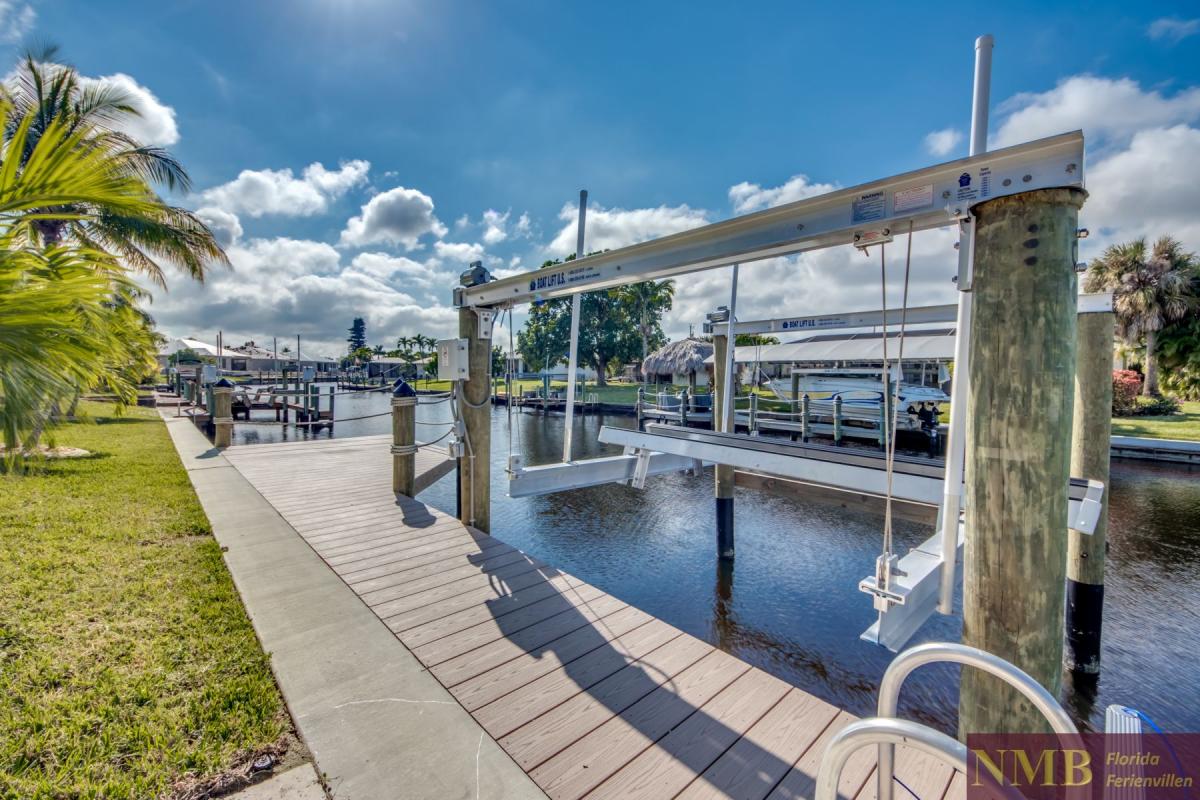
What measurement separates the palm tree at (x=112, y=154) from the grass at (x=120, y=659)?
6.73 m

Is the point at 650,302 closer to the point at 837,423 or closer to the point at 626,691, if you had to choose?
the point at 837,423

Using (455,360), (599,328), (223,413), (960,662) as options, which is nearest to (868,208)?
(960,662)

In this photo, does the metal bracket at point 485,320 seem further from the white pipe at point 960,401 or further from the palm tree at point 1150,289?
the palm tree at point 1150,289

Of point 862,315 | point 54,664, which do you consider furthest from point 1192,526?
point 54,664

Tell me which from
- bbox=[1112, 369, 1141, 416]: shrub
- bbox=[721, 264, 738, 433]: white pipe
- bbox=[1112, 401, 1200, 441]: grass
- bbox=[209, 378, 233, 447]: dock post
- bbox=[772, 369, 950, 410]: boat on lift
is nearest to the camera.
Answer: bbox=[721, 264, 738, 433]: white pipe

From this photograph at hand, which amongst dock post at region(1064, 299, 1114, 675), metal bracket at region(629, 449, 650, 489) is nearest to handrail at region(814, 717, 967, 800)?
metal bracket at region(629, 449, 650, 489)

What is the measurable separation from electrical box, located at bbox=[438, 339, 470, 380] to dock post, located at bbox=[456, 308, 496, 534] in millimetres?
45

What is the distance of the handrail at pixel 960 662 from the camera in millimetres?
1030

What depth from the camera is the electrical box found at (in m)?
4.68

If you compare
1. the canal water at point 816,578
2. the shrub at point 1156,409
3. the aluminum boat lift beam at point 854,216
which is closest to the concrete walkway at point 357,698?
the aluminum boat lift beam at point 854,216

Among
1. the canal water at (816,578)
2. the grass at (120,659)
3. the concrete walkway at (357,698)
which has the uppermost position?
the grass at (120,659)

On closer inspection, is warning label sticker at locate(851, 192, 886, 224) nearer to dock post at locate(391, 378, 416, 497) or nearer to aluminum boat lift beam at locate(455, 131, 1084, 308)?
aluminum boat lift beam at locate(455, 131, 1084, 308)

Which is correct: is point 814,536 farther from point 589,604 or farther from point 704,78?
point 704,78

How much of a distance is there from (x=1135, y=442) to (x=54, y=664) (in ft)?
60.6
